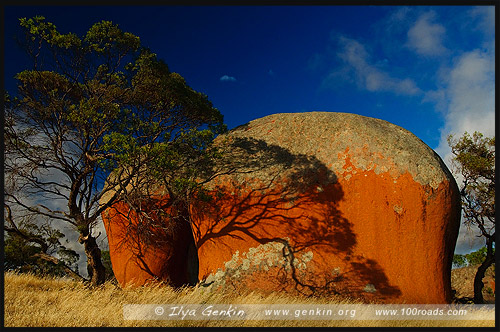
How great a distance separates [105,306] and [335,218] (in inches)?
288

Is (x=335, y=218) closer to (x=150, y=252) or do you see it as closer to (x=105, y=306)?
(x=150, y=252)

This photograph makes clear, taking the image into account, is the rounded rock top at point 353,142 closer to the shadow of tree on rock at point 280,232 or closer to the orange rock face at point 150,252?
Answer: the shadow of tree on rock at point 280,232

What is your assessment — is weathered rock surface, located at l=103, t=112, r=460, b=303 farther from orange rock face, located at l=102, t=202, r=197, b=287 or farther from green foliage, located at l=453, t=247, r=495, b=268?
green foliage, located at l=453, t=247, r=495, b=268

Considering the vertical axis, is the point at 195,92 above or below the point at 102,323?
above

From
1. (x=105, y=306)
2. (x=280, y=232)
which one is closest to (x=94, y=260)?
(x=105, y=306)

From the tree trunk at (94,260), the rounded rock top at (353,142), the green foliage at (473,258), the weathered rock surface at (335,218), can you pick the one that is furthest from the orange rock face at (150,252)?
the green foliage at (473,258)

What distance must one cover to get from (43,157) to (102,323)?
730cm

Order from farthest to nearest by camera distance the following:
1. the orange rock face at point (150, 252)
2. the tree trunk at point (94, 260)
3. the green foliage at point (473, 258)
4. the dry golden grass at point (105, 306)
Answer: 1. the green foliage at point (473, 258)
2. the orange rock face at point (150, 252)
3. the tree trunk at point (94, 260)
4. the dry golden grass at point (105, 306)

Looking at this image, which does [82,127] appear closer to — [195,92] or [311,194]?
[195,92]

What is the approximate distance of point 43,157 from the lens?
12.4m

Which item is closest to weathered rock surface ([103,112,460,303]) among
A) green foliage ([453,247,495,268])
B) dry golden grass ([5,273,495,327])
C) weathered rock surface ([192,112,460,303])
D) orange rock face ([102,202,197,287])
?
weathered rock surface ([192,112,460,303])

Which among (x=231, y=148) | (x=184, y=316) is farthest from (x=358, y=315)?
(x=231, y=148)

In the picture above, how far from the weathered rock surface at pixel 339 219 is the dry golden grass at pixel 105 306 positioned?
885 mm

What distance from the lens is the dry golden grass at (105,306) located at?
7598 mm
